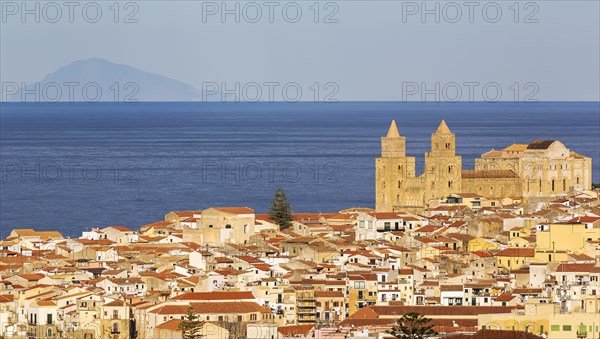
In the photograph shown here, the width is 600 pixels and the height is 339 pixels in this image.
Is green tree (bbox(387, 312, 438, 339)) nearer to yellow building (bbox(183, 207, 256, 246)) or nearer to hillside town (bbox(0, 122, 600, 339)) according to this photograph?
hillside town (bbox(0, 122, 600, 339))

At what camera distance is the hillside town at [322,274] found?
36.5 metres

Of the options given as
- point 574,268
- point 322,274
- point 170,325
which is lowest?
point 170,325

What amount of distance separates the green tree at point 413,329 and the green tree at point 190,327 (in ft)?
12.8

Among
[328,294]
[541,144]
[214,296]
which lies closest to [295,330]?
[214,296]

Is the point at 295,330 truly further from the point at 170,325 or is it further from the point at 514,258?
the point at 514,258

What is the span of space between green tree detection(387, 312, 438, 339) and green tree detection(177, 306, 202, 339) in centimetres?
389

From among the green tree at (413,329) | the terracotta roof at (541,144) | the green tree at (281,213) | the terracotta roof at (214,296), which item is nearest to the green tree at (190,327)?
the terracotta roof at (214,296)

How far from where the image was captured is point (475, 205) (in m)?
62.7

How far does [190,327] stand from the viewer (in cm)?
3462

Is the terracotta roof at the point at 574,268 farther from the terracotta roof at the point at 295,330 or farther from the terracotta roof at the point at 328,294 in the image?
the terracotta roof at the point at 295,330

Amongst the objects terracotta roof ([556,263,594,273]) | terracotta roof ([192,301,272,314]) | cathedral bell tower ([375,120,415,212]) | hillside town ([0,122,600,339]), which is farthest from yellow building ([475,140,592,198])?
terracotta roof ([192,301,272,314])

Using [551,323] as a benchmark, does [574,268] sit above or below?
above

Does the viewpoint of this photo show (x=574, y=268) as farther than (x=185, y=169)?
No

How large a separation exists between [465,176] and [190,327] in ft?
113
